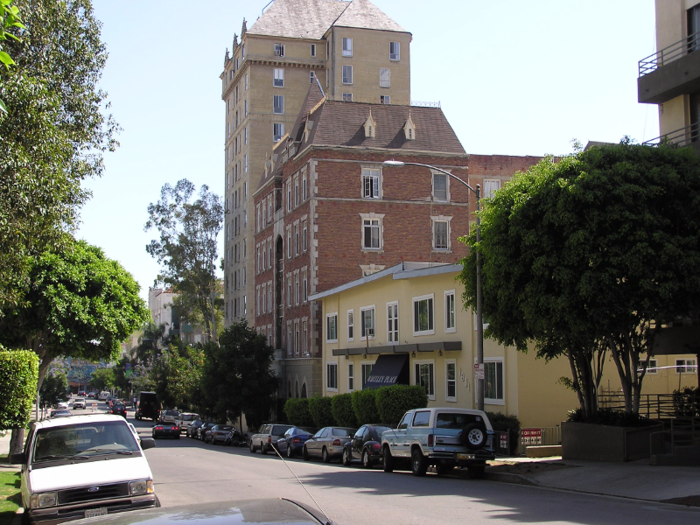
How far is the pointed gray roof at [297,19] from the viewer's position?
3179 inches

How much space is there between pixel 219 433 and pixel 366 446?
25.6 metres

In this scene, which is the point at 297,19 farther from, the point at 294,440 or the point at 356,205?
the point at 294,440

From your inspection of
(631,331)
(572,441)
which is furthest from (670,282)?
(572,441)

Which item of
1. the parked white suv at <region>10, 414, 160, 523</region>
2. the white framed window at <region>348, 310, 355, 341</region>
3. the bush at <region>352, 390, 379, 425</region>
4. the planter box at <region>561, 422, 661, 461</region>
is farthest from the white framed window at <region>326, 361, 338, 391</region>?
the parked white suv at <region>10, 414, 160, 523</region>

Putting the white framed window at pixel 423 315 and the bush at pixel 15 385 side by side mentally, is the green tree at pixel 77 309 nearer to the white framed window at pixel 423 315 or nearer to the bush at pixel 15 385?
the bush at pixel 15 385

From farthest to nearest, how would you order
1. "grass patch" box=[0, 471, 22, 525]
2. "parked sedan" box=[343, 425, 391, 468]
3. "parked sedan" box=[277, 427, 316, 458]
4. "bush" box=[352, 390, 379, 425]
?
"bush" box=[352, 390, 379, 425] < "parked sedan" box=[277, 427, 316, 458] < "parked sedan" box=[343, 425, 391, 468] < "grass patch" box=[0, 471, 22, 525]

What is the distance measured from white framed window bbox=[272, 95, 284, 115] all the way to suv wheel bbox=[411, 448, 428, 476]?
204ft

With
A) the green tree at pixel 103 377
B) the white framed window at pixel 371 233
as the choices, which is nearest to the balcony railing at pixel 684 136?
the white framed window at pixel 371 233

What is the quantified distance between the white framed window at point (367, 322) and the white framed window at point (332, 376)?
488cm

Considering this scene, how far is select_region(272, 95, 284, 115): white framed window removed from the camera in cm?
7975

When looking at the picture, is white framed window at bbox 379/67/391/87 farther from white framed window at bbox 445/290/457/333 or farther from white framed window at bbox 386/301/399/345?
white framed window at bbox 445/290/457/333

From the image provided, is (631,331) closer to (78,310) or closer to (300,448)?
(300,448)

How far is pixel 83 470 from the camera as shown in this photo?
1130cm

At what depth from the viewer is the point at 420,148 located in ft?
182
